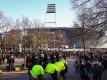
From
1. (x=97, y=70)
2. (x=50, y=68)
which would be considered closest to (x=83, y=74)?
(x=97, y=70)

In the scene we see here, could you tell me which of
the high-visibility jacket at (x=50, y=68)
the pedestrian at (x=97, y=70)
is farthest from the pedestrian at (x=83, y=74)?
the high-visibility jacket at (x=50, y=68)

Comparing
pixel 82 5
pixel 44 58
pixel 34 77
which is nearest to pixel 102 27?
pixel 82 5

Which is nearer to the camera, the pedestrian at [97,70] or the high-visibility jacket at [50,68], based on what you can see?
the high-visibility jacket at [50,68]

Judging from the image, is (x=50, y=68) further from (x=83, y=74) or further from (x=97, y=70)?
(x=83, y=74)

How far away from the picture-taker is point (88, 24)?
38.7 m

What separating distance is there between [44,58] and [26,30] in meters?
45.9

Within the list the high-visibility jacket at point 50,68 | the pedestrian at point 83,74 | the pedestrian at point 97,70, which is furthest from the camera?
the pedestrian at point 83,74

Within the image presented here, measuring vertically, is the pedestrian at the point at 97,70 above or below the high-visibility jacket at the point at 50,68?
below

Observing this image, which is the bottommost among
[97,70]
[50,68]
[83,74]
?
[83,74]

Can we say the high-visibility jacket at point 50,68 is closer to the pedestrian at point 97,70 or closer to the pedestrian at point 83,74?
the pedestrian at point 97,70

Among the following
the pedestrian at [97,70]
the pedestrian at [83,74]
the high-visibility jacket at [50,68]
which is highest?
the high-visibility jacket at [50,68]

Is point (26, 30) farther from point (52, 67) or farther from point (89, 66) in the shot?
point (52, 67)

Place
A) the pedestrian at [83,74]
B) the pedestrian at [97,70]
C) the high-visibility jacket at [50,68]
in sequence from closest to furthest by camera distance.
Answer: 1. the high-visibility jacket at [50,68]
2. the pedestrian at [97,70]
3. the pedestrian at [83,74]

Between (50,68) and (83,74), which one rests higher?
(50,68)
